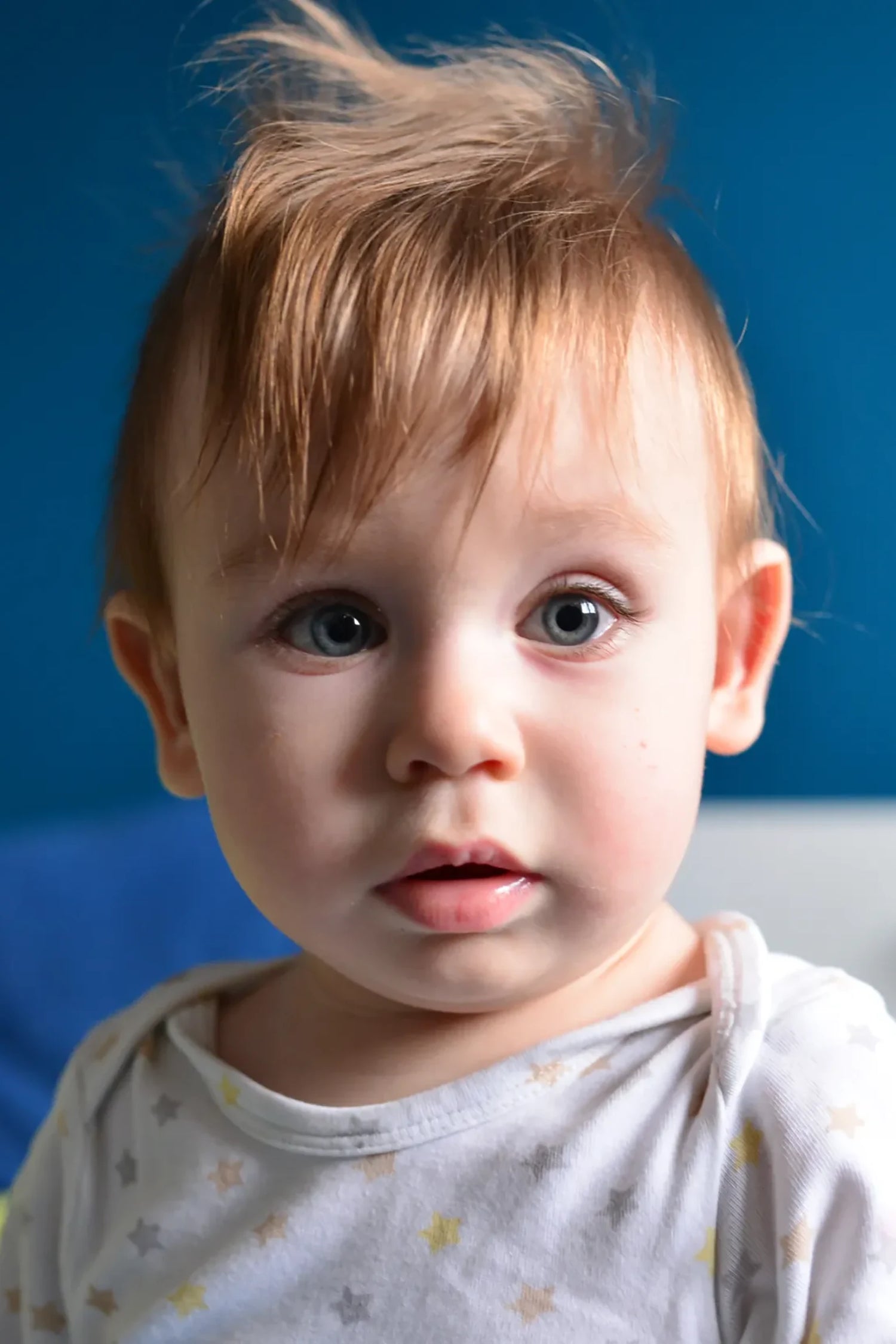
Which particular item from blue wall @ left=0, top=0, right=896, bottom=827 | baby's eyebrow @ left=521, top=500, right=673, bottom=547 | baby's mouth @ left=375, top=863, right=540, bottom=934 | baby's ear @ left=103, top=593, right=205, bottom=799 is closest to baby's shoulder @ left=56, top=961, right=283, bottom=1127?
baby's ear @ left=103, top=593, right=205, bottom=799

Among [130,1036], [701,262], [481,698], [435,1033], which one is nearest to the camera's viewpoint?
[481,698]

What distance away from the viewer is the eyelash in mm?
542

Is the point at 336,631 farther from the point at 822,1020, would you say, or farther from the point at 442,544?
the point at 822,1020

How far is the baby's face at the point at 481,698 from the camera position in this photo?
520 mm

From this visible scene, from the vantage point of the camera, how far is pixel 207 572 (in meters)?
0.58

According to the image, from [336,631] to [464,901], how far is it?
0.39ft

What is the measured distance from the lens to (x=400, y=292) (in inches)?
21.3

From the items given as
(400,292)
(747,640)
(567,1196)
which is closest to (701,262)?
(747,640)

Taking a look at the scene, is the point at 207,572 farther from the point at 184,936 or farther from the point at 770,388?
the point at 770,388

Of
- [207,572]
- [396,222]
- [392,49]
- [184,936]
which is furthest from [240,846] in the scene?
[392,49]

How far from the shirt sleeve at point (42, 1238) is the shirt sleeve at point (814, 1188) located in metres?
0.36

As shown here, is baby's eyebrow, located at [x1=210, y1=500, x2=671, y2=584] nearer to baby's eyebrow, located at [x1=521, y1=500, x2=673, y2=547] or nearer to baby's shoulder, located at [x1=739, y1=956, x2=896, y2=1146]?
baby's eyebrow, located at [x1=521, y1=500, x2=673, y2=547]

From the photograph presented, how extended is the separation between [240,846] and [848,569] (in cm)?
98

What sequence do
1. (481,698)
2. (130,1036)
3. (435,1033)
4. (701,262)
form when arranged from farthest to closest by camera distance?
(701,262) → (130,1036) → (435,1033) → (481,698)
